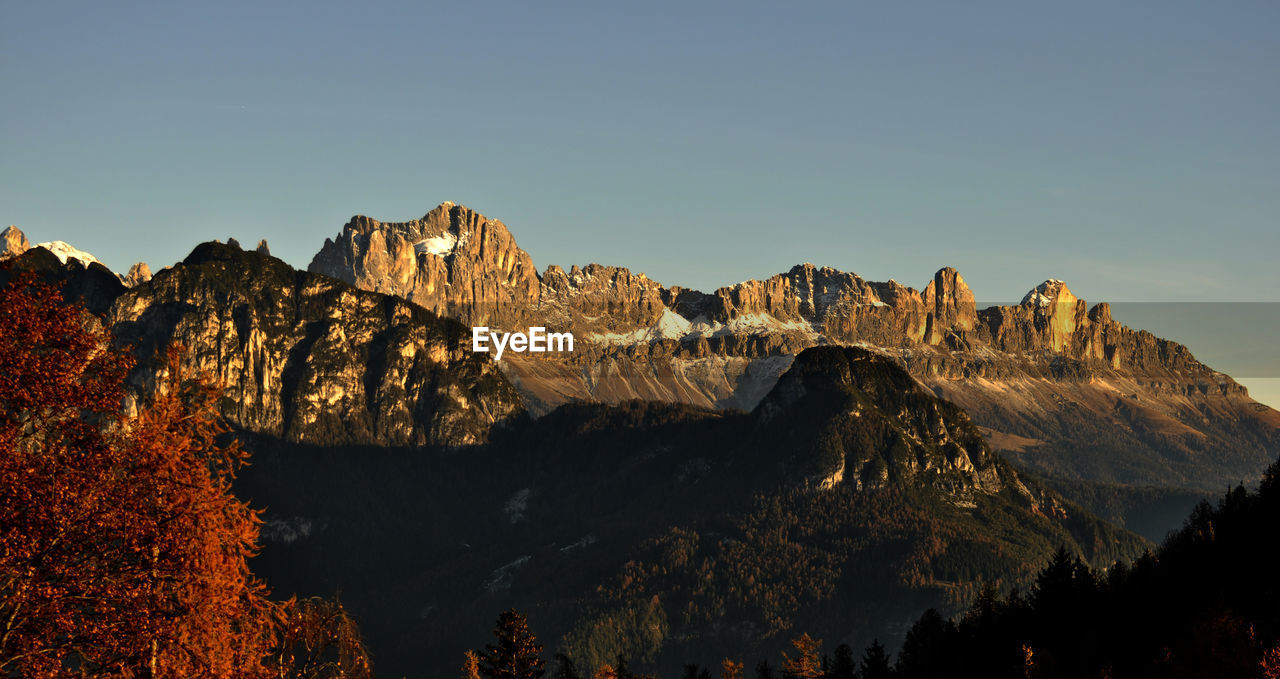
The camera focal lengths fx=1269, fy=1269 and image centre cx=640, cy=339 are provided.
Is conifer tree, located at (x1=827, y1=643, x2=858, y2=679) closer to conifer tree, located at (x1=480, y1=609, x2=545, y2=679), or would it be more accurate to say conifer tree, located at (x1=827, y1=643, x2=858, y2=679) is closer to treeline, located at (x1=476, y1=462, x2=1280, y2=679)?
treeline, located at (x1=476, y1=462, x2=1280, y2=679)

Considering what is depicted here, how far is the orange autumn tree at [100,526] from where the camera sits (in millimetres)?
26141

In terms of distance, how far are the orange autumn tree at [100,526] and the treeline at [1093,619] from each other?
197ft

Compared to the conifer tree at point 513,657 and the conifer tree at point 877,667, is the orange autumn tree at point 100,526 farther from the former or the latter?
the conifer tree at point 877,667

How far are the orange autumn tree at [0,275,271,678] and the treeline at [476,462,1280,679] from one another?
60.1 m

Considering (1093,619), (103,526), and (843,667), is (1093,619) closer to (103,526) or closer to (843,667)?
(843,667)

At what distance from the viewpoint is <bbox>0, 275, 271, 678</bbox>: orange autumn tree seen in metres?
26.1

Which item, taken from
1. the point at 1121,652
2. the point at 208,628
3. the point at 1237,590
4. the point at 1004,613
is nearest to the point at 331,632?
the point at 208,628

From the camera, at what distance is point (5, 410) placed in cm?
2725

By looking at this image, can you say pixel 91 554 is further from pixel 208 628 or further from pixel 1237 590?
pixel 1237 590

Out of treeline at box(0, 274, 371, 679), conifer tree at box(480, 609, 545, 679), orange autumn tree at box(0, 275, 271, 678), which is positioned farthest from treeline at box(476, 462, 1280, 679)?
orange autumn tree at box(0, 275, 271, 678)

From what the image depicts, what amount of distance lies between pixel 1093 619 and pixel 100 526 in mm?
136226

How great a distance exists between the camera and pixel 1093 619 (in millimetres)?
144250

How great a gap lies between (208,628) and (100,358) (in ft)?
21.0

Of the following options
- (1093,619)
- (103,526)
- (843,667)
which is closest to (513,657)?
(843,667)
